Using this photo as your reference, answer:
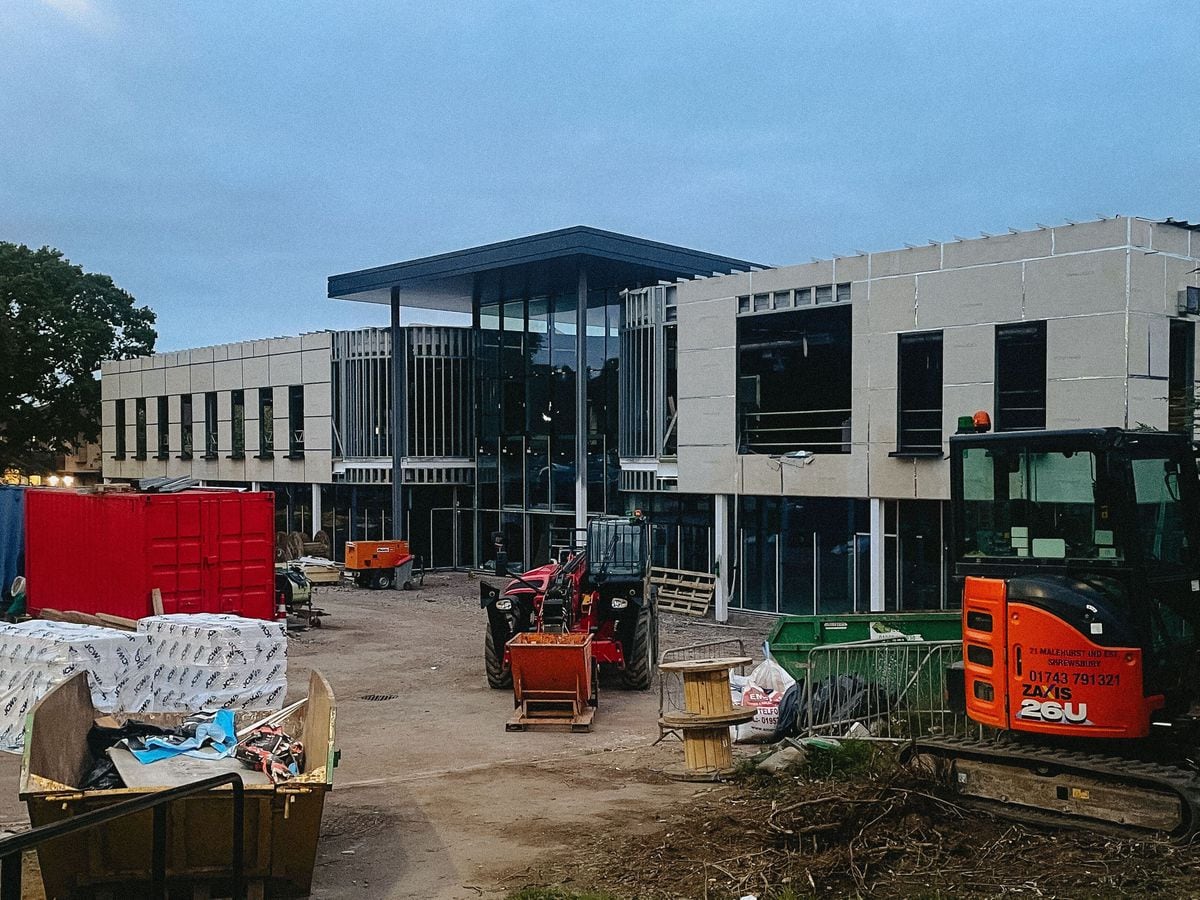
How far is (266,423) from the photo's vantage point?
4212 centimetres

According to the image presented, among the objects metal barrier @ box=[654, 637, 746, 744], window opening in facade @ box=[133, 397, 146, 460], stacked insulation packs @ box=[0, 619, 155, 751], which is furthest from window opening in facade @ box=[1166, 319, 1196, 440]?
window opening in facade @ box=[133, 397, 146, 460]

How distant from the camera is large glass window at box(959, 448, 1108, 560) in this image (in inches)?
334

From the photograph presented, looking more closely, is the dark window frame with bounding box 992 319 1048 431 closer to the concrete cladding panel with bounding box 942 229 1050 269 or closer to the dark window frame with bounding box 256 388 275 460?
the concrete cladding panel with bounding box 942 229 1050 269

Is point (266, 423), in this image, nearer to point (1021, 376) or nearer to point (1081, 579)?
point (1021, 376)

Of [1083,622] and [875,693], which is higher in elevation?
[1083,622]

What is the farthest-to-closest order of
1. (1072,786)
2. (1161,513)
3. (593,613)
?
1. (593,613)
2. (1161,513)
3. (1072,786)

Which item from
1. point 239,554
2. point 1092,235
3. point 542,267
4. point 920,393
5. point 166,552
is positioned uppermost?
point 542,267

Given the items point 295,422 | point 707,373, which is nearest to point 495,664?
point 707,373

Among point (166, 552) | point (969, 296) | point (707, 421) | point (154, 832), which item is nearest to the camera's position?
point (154, 832)

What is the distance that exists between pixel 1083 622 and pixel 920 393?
14296mm

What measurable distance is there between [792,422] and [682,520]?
4.56m

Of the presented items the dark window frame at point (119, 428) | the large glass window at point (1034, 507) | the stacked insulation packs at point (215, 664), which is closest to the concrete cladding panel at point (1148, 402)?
the large glass window at point (1034, 507)

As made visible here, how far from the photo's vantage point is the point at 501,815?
10406 mm

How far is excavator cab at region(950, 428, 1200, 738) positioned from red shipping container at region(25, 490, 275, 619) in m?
14.1
